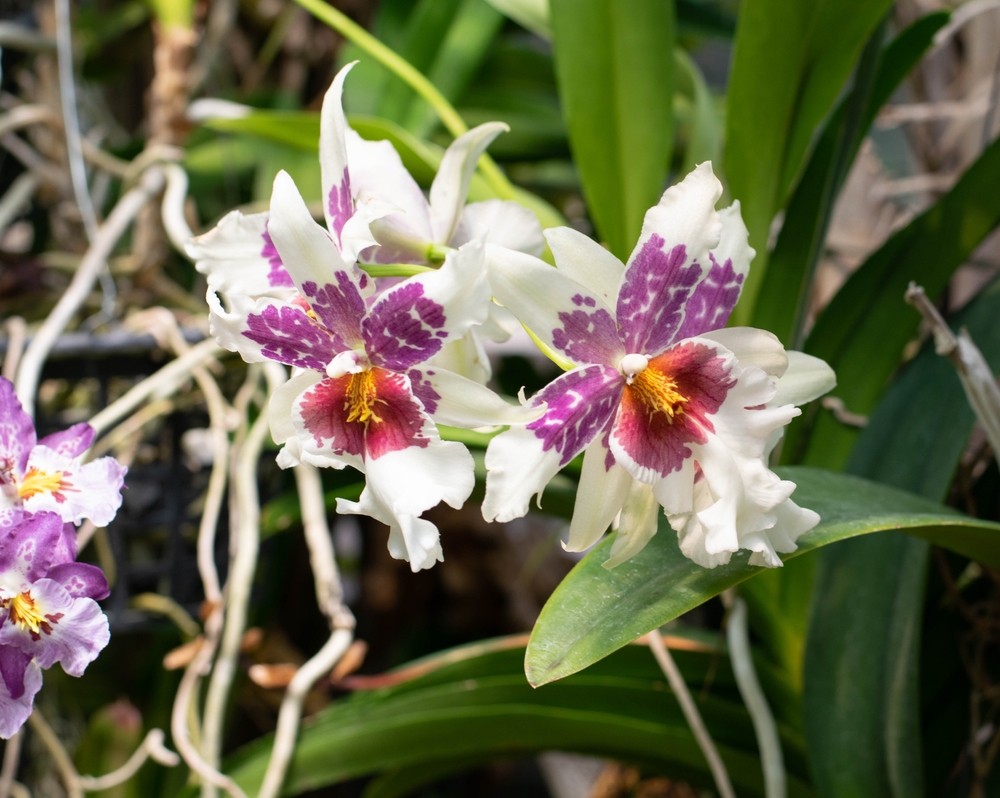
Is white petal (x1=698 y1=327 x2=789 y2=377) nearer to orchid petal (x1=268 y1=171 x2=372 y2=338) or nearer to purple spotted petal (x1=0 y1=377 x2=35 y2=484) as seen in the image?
orchid petal (x1=268 y1=171 x2=372 y2=338)

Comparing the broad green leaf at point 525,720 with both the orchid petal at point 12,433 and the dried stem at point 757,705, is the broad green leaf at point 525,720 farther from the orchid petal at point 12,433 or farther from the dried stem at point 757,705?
the orchid petal at point 12,433

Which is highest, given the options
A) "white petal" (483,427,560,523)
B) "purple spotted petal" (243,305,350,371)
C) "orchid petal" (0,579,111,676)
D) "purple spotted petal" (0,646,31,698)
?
"purple spotted petal" (243,305,350,371)

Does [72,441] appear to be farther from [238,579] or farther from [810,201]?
[810,201]

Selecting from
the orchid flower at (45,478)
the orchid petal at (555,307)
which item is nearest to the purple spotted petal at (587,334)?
the orchid petal at (555,307)

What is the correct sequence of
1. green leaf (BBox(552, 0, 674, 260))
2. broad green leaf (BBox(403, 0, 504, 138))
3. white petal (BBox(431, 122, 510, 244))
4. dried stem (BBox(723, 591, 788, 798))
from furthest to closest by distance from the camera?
1. broad green leaf (BBox(403, 0, 504, 138))
2. green leaf (BBox(552, 0, 674, 260))
3. dried stem (BBox(723, 591, 788, 798))
4. white petal (BBox(431, 122, 510, 244))

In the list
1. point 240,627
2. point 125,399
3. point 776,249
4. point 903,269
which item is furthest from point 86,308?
point 903,269

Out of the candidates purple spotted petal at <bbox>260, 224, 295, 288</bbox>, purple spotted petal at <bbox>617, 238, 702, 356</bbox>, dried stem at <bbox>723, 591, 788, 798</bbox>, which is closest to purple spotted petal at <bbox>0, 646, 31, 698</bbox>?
purple spotted petal at <bbox>260, 224, 295, 288</bbox>
